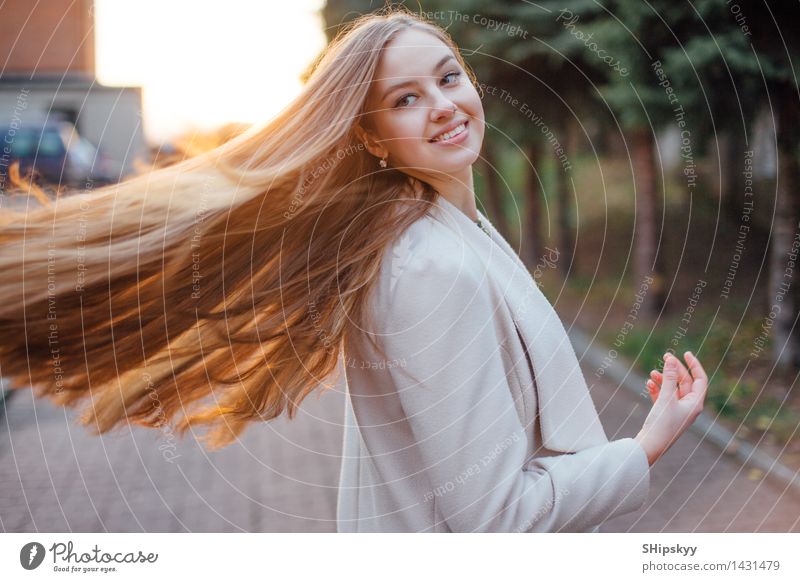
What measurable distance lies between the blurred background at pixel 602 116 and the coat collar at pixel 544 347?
0.47 m

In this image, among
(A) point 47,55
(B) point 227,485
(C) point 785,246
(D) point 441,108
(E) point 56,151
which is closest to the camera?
(D) point 441,108

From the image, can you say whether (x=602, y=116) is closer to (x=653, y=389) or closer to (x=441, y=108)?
(x=653, y=389)

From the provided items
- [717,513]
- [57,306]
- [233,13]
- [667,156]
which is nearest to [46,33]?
[233,13]

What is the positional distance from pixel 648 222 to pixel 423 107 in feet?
13.2

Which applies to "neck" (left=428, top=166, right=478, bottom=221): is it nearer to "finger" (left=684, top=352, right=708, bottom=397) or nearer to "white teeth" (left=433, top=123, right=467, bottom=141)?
"white teeth" (left=433, top=123, right=467, bottom=141)

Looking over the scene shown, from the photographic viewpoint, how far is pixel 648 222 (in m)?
4.94

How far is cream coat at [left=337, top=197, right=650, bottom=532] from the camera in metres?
1.08

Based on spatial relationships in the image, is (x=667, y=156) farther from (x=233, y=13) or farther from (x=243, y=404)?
(x=243, y=404)

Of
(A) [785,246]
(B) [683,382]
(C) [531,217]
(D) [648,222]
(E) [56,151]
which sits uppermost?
(B) [683,382]

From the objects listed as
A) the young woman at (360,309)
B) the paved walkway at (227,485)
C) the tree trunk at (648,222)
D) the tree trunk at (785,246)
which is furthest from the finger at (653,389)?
the tree trunk at (648,222)

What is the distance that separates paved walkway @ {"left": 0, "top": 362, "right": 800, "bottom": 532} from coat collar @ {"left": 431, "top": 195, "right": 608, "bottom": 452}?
164 cm

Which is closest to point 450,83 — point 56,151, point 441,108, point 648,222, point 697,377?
point 441,108

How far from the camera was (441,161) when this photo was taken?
119cm

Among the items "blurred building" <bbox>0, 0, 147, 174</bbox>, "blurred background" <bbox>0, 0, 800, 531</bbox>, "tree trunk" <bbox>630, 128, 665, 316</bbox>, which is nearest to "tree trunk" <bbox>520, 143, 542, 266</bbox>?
"blurred background" <bbox>0, 0, 800, 531</bbox>
